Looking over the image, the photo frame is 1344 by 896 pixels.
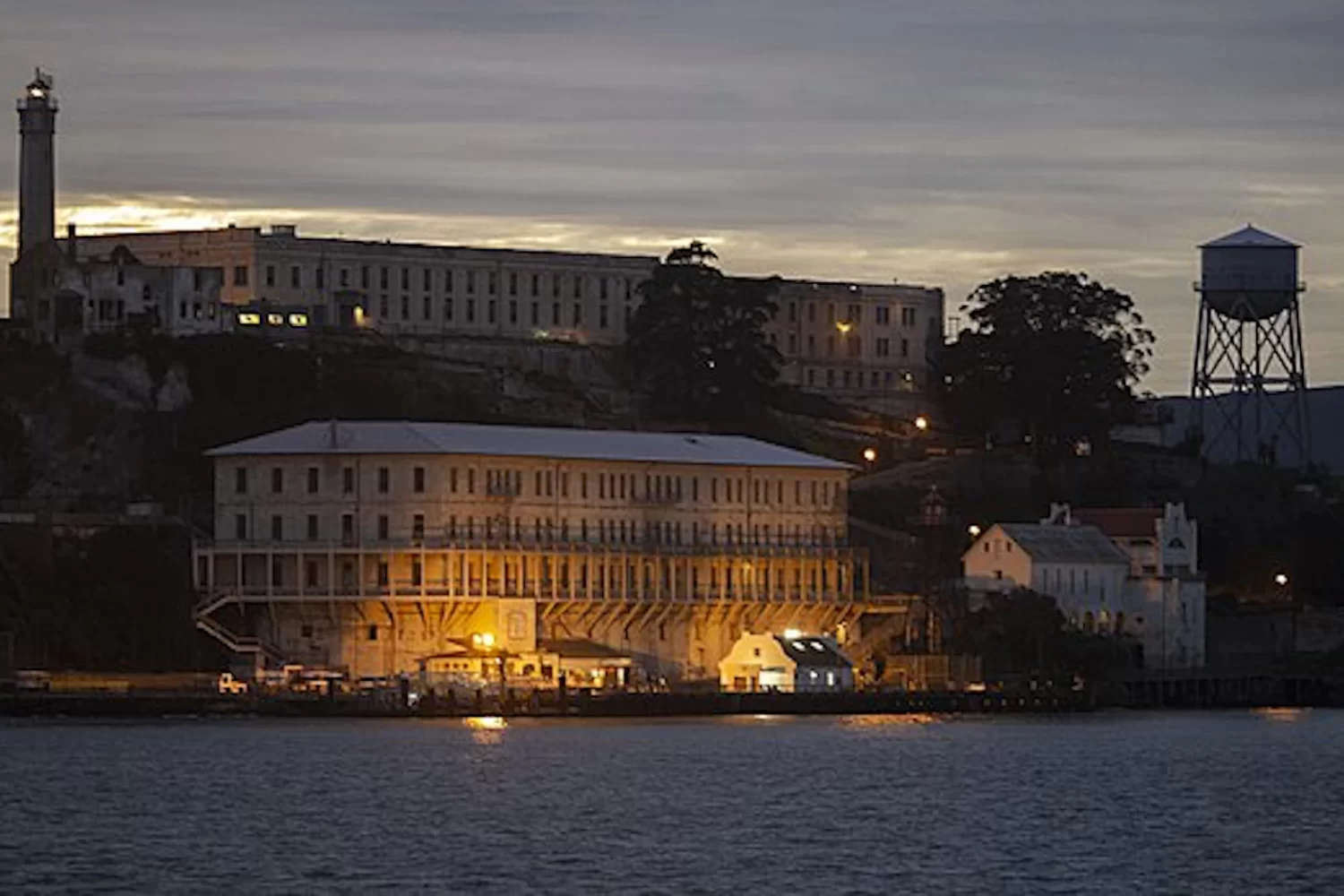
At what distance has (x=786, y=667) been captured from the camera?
484 feet

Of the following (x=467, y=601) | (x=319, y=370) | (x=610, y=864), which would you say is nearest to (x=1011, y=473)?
(x=319, y=370)

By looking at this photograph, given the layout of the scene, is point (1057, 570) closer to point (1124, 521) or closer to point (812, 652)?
point (1124, 521)

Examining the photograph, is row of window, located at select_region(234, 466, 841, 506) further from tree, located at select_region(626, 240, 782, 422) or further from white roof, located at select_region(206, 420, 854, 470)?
tree, located at select_region(626, 240, 782, 422)

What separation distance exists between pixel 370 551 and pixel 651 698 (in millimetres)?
11303

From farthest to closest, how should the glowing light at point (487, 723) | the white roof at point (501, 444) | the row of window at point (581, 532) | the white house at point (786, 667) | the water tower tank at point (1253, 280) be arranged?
the water tower tank at point (1253, 280), the white house at point (786, 667), the white roof at point (501, 444), the row of window at point (581, 532), the glowing light at point (487, 723)

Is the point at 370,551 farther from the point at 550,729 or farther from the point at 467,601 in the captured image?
the point at 550,729

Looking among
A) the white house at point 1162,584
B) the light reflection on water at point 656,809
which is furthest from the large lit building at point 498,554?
the white house at point 1162,584

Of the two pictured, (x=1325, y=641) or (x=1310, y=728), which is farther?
(x=1325, y=641)

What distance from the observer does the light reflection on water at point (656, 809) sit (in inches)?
3216

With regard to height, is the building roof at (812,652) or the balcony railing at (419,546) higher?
the balcony railing at (419,546)

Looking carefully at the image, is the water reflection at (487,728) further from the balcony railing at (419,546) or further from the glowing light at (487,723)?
the balcony railing at (419,546)

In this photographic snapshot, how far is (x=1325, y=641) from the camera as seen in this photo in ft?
554

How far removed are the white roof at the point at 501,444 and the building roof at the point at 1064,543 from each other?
7.13 meters

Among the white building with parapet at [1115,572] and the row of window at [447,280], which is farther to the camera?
the row of window at [447,280]
